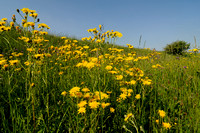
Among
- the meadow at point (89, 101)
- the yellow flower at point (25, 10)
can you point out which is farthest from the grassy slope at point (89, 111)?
the yellow flower at point (25, 10)

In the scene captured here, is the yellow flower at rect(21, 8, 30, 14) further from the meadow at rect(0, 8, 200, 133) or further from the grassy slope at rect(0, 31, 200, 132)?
the grassy slope at rect(0, 31, 200, 132)

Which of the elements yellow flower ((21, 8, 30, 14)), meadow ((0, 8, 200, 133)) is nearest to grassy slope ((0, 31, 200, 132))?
meadow ((0, 8, 200, 133))

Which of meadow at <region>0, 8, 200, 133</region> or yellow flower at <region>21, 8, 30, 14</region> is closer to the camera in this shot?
meadow at <region>0, 8, 200, 133</region>

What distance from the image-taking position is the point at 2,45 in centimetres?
507

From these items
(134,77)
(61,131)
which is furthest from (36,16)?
(134,77)

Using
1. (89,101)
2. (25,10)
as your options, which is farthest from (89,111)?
(25,10)

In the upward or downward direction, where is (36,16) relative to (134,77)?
upward

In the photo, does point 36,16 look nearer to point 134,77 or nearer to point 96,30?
point 96,30

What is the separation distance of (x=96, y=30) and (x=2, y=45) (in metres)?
4.36

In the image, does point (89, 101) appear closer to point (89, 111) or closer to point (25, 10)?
point (89, 111)

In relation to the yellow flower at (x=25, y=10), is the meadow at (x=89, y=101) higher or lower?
lower

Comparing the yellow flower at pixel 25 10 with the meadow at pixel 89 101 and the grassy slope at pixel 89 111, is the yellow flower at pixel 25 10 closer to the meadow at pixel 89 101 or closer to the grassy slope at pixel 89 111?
the meadow at pixel 89 101

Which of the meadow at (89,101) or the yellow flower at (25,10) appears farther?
the yellow flower at (25,10)

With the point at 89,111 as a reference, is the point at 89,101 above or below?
above
